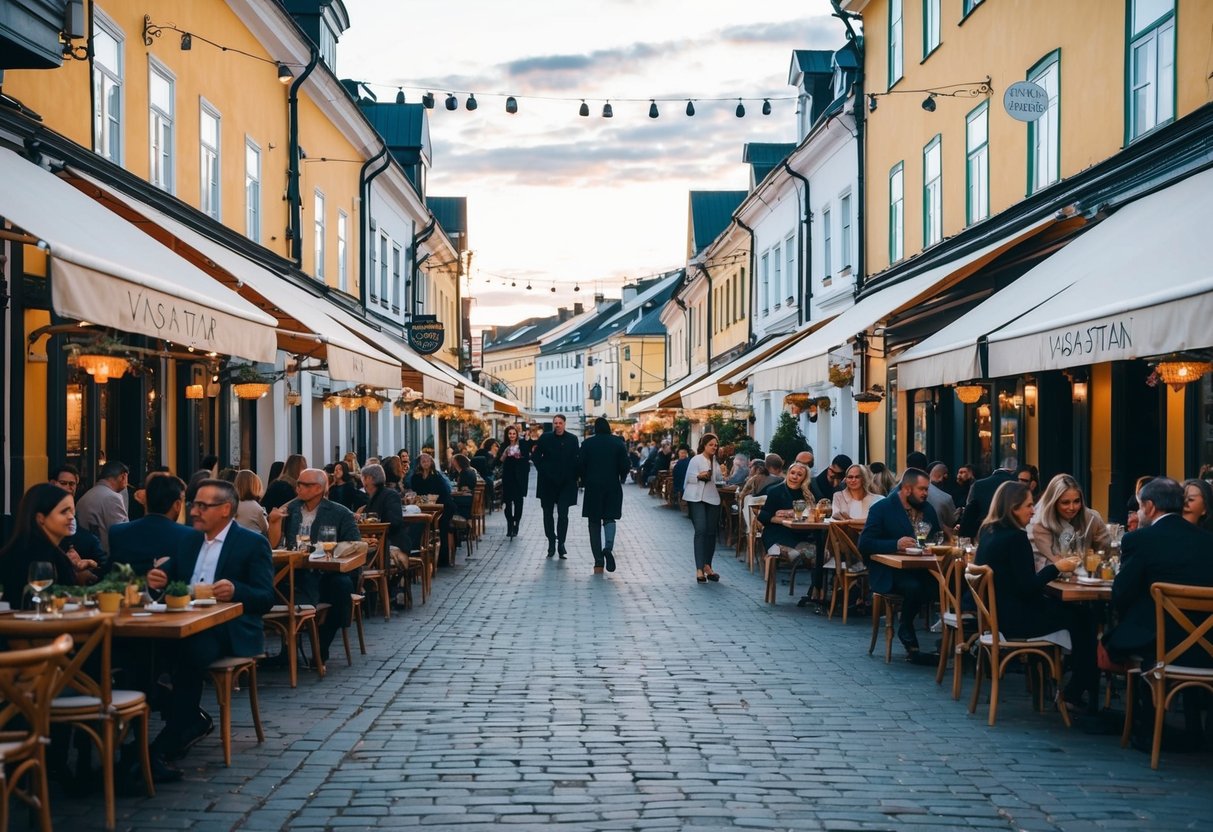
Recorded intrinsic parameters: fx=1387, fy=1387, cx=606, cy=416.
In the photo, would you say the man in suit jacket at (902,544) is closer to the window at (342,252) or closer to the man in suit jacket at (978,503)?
the man in suit jacket at (978,503)

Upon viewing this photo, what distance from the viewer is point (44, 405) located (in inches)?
476

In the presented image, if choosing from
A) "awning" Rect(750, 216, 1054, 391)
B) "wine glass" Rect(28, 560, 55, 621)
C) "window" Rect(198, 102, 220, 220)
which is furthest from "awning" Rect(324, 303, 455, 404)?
"wine glass" Rect(28, 560, 55, 621)

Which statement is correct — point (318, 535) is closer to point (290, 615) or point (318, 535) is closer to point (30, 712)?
point (290, 615)

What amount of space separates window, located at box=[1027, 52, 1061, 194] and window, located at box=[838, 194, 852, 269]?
9.87 m

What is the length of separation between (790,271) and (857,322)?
1497 cm

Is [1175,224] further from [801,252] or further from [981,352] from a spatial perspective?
[801,252]

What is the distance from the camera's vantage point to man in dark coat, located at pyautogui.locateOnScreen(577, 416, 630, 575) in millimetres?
17531

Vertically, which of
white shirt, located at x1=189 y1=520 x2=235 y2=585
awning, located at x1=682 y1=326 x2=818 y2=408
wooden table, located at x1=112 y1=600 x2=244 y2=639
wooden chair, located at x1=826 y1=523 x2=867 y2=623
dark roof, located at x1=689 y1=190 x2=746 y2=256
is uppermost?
dark roof, located at x1=689 y1=190 x2=746 y2=256

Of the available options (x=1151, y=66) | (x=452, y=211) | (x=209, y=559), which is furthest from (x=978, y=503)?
(x=452, y=211)

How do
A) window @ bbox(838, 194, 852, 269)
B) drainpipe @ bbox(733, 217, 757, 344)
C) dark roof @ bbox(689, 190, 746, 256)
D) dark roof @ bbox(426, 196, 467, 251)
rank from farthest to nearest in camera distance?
dark roof @ bbox(426, 196, 467, 251) → dark roof @ bbox(689, 190, 746, 256) → drainpipe @ bbox(733, 217, 757, 344) → window @ bbox(838, 194, 852, 269)

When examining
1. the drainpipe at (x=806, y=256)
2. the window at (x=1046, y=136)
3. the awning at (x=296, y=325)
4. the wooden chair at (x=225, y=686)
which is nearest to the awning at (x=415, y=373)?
the awning at (x=296, y=325)

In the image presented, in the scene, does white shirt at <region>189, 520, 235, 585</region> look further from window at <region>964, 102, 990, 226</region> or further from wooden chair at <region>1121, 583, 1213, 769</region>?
window at <region>964, 102, 990, 226</region>

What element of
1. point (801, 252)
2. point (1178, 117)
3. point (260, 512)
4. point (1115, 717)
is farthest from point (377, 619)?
point (801, 252)

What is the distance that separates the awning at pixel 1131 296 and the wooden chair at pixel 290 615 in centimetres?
533
